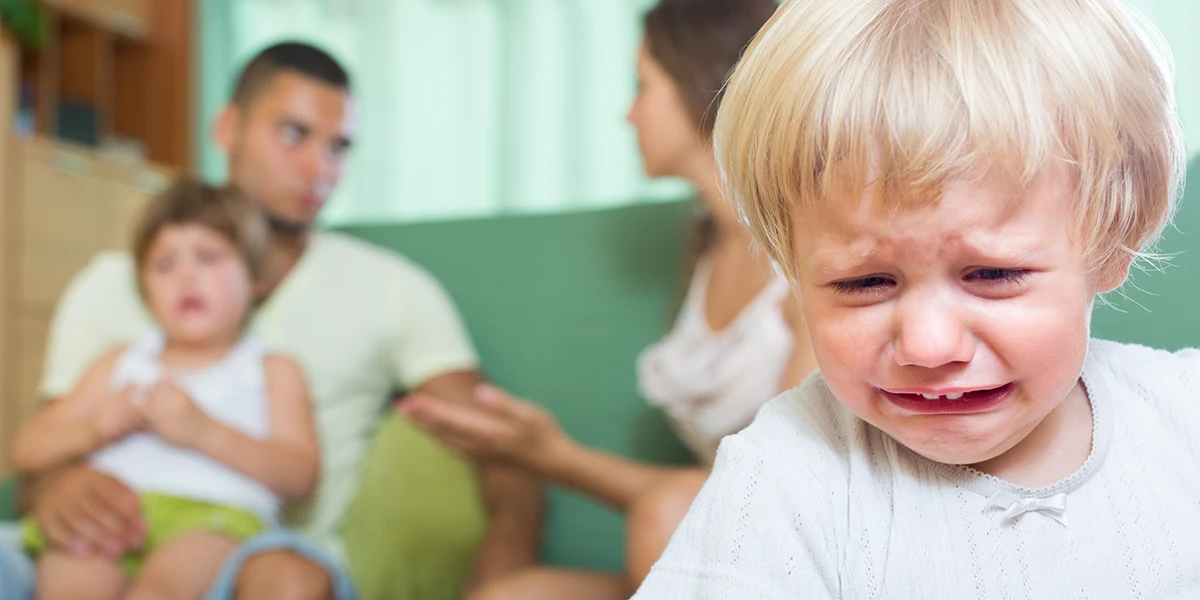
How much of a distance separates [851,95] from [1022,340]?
149 mm

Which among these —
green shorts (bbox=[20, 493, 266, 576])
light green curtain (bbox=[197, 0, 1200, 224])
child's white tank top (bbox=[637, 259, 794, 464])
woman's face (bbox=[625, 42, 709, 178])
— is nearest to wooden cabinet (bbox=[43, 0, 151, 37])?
light green curtain (bbox=[197, 0, 1200, 224])

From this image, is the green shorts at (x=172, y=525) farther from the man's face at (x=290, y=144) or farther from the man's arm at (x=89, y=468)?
the man's face at (x=290, y=144)

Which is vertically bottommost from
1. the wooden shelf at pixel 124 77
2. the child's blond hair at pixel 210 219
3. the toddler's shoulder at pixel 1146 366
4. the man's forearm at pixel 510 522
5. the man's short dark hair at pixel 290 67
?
the man's forearm at pixel 510 522

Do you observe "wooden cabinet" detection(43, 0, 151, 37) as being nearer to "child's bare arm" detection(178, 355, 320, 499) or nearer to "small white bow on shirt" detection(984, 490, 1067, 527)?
"child's bare arm" detection(178, 355, 320, 499)

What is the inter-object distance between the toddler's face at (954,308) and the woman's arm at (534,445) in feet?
2.19

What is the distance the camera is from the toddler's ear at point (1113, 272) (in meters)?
0.60

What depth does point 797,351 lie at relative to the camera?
1.04 m

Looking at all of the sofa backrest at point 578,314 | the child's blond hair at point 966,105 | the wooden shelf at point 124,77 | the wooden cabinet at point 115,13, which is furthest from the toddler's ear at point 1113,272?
the wooden shelf at point 124,77

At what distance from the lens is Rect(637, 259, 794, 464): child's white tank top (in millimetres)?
1142

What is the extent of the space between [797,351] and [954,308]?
51cm

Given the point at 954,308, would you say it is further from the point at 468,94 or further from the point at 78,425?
the point at 468,94

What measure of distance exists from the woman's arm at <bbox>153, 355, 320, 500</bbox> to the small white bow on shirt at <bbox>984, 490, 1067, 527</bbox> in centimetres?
92

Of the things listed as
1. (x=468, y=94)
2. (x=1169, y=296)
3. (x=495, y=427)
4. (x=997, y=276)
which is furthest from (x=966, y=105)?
(x=468, y=94)

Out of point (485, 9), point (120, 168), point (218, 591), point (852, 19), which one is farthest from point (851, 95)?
point (120, 168)
